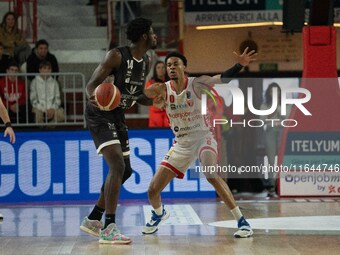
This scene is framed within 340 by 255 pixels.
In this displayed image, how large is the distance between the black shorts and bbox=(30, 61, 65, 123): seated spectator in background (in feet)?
19.3

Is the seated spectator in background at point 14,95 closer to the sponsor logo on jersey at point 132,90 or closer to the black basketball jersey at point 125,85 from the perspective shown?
the black basketball jersey at point 125,85

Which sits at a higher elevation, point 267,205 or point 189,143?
point 189,143

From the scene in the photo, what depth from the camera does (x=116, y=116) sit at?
10.6m

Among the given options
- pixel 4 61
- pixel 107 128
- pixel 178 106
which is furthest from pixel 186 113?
pixel 4 61

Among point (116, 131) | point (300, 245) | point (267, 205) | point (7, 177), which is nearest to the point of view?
point (300, 245)

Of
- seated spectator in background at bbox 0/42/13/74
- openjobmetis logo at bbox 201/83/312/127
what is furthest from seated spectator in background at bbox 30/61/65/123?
openjobmetis logo at bbox 201/83/312/127

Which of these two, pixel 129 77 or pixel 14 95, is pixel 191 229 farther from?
pixel 14 95

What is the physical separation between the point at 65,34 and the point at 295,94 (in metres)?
5.86

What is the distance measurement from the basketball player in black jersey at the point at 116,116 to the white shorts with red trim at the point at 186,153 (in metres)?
0.57

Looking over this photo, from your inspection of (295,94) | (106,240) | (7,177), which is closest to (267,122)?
(295,94)

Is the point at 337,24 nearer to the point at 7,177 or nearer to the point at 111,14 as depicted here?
the point at 111,14

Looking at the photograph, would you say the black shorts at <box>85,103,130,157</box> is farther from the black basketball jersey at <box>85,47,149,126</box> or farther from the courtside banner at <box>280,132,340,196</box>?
the courtside banner at <box>280,132,340,196</box>

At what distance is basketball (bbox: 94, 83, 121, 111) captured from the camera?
9.89m

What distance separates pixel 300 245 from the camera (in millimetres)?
9672
